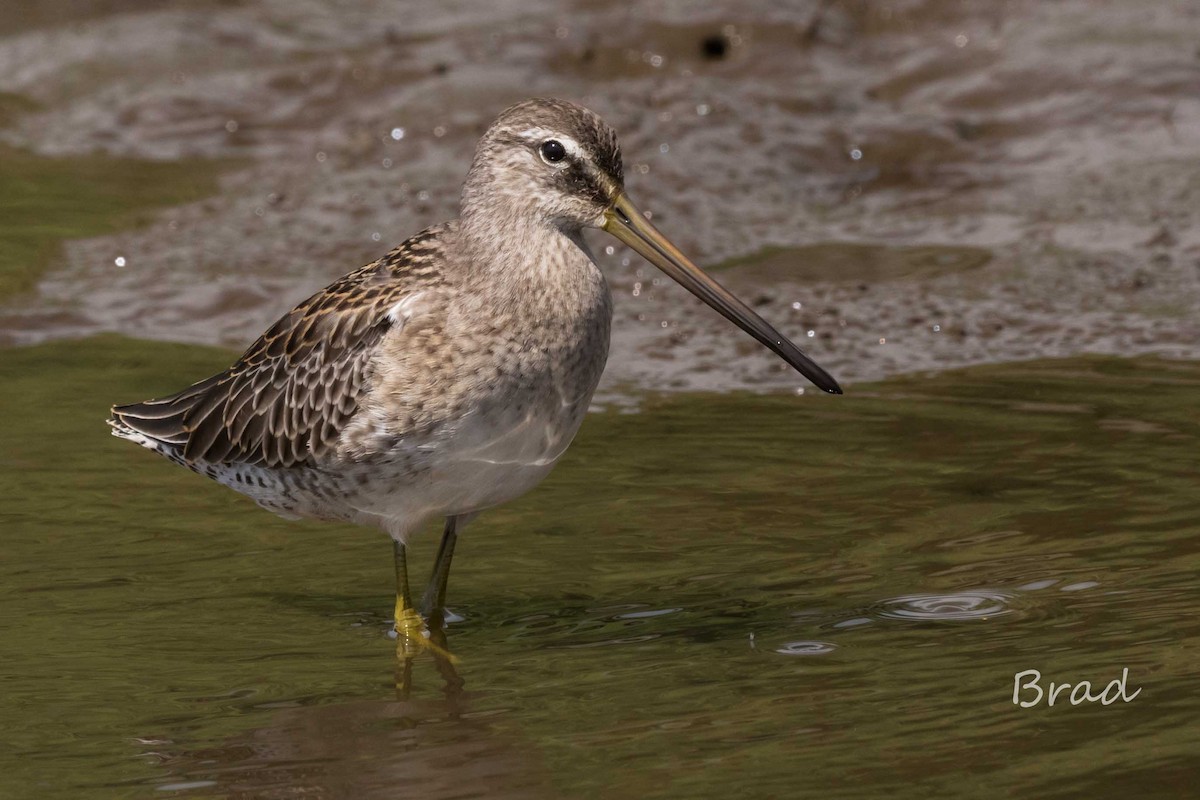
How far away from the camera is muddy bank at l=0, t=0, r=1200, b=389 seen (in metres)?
8.37

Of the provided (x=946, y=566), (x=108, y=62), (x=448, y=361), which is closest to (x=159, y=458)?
(x=448, y=361)

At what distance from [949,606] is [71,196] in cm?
675

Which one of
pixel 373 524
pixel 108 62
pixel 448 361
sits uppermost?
pixel 108 62

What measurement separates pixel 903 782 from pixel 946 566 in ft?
5.18

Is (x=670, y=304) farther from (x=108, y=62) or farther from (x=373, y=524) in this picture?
(x=108, y=62)

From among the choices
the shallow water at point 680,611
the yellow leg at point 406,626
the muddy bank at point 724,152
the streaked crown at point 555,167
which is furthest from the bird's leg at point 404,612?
the muddy bank at point 724,152

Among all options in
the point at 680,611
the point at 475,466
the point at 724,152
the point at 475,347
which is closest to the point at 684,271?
the point at 475,347

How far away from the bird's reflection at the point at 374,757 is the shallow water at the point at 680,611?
1 cm

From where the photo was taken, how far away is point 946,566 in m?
5.60

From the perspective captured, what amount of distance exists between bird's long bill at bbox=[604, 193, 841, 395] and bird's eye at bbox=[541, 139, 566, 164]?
0.21m

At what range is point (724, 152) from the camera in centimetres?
1020

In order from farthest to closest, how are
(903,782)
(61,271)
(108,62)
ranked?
(108,62) < (61,271) < (903,782)

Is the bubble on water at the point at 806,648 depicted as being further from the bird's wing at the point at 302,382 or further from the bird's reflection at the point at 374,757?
the bird's wing at the point at 302,382

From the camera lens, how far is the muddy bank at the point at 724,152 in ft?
27.5
